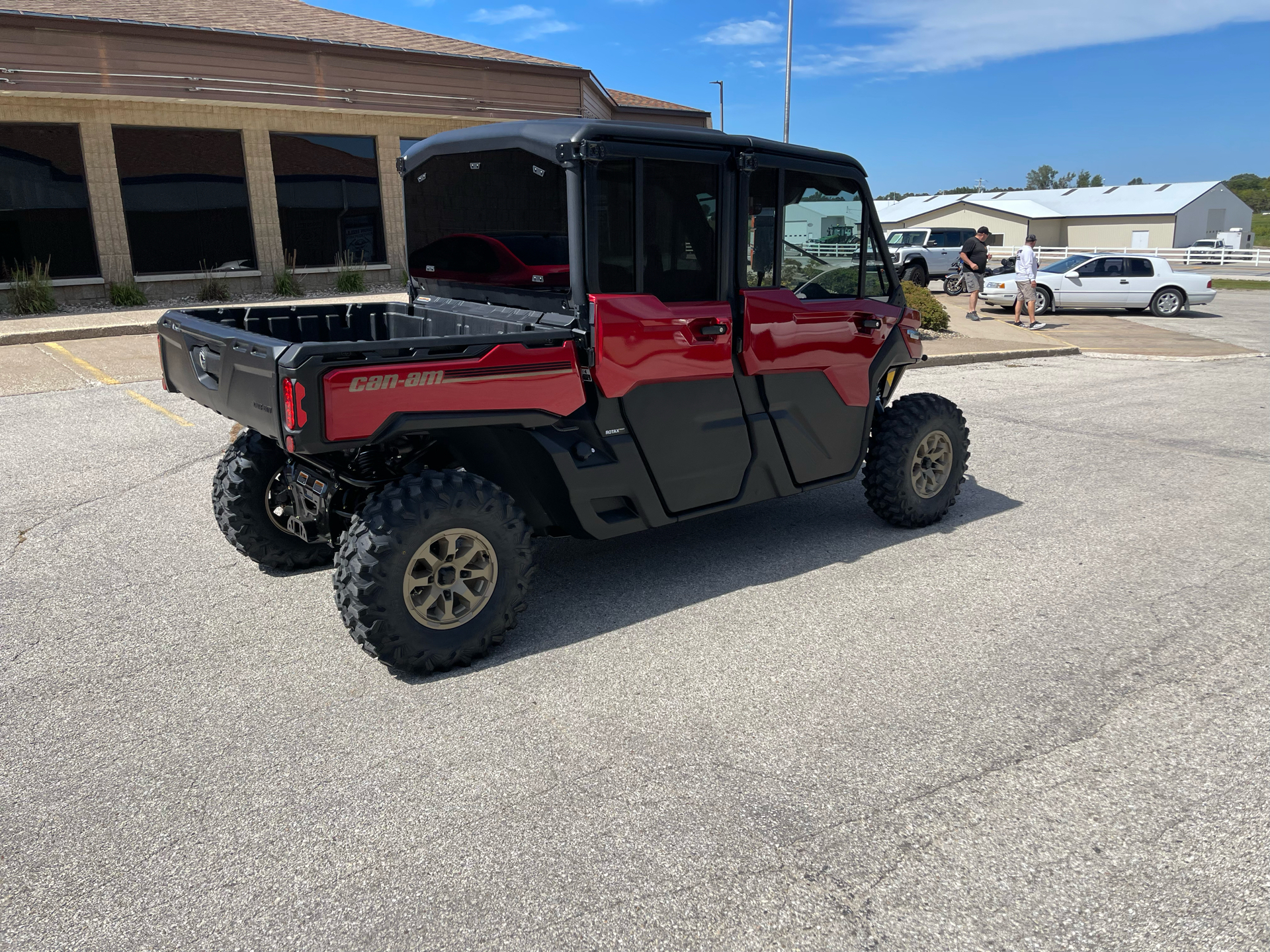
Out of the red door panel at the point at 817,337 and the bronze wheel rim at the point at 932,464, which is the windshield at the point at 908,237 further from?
the red door panel at the point at 817,337

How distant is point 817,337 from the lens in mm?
5086

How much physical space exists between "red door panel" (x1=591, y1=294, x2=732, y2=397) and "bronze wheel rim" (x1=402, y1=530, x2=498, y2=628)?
0.94 m

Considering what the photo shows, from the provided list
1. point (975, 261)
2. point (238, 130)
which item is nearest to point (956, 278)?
point (975, 261)

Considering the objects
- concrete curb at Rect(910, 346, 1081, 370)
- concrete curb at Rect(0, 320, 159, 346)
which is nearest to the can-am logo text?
concrete curb at Rect(0, 320, 159, 346)

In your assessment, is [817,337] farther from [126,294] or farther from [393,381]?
[126,294]

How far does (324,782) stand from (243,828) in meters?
0.31

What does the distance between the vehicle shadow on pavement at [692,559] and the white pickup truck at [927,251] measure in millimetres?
20368

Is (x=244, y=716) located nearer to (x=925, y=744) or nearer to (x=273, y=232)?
(x=925, y=744)

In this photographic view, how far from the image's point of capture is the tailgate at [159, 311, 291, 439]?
11.7 ft

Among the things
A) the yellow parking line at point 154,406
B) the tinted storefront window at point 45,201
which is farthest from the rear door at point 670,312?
the tinted storefront window at point 45,201

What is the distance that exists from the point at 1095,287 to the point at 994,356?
8601 mm

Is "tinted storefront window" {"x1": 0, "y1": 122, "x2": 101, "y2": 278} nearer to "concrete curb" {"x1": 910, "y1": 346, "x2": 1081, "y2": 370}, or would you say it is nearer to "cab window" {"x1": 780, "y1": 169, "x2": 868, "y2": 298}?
"concrete curb" {"x1": 910, "y1": 346, "x2": 1081, "y2": 370}

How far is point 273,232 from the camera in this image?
18141 mm

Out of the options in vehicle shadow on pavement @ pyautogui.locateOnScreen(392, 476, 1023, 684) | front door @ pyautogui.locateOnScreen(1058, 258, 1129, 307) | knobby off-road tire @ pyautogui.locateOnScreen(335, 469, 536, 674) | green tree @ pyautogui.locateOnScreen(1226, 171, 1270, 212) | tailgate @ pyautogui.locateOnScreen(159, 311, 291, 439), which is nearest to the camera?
tailgate @ pyautogui.locateOnScreen(159, 311, 291, 439)
